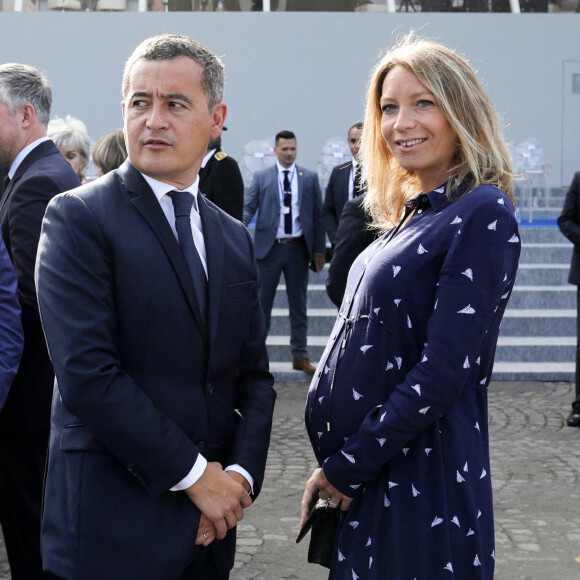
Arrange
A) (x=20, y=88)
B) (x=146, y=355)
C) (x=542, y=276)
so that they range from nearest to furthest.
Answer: (x=146, y=355)
(x=20, y=88)
(x=542, y=276)

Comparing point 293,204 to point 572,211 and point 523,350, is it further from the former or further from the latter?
point 572,211

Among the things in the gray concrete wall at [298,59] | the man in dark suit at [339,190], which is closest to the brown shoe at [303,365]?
the man in dark suit at [339,190]

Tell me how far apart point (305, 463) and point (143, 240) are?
381 cm

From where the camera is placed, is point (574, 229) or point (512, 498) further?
point (574, 229)

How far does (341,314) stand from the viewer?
2.38m

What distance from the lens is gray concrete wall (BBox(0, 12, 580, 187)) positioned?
15.6m

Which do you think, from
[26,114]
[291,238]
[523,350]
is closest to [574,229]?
[523,350]

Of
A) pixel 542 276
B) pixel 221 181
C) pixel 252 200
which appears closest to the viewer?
pixel 221 181

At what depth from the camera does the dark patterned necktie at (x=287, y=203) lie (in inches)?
339

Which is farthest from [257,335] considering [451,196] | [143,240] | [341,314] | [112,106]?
[112,106]

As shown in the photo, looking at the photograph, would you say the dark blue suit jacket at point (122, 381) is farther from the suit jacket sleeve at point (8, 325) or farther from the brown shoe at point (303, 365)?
the brown shoe at point (303, 365)

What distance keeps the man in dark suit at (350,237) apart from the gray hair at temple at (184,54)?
2.36m

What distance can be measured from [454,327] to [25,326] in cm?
157

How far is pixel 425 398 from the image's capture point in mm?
2084
